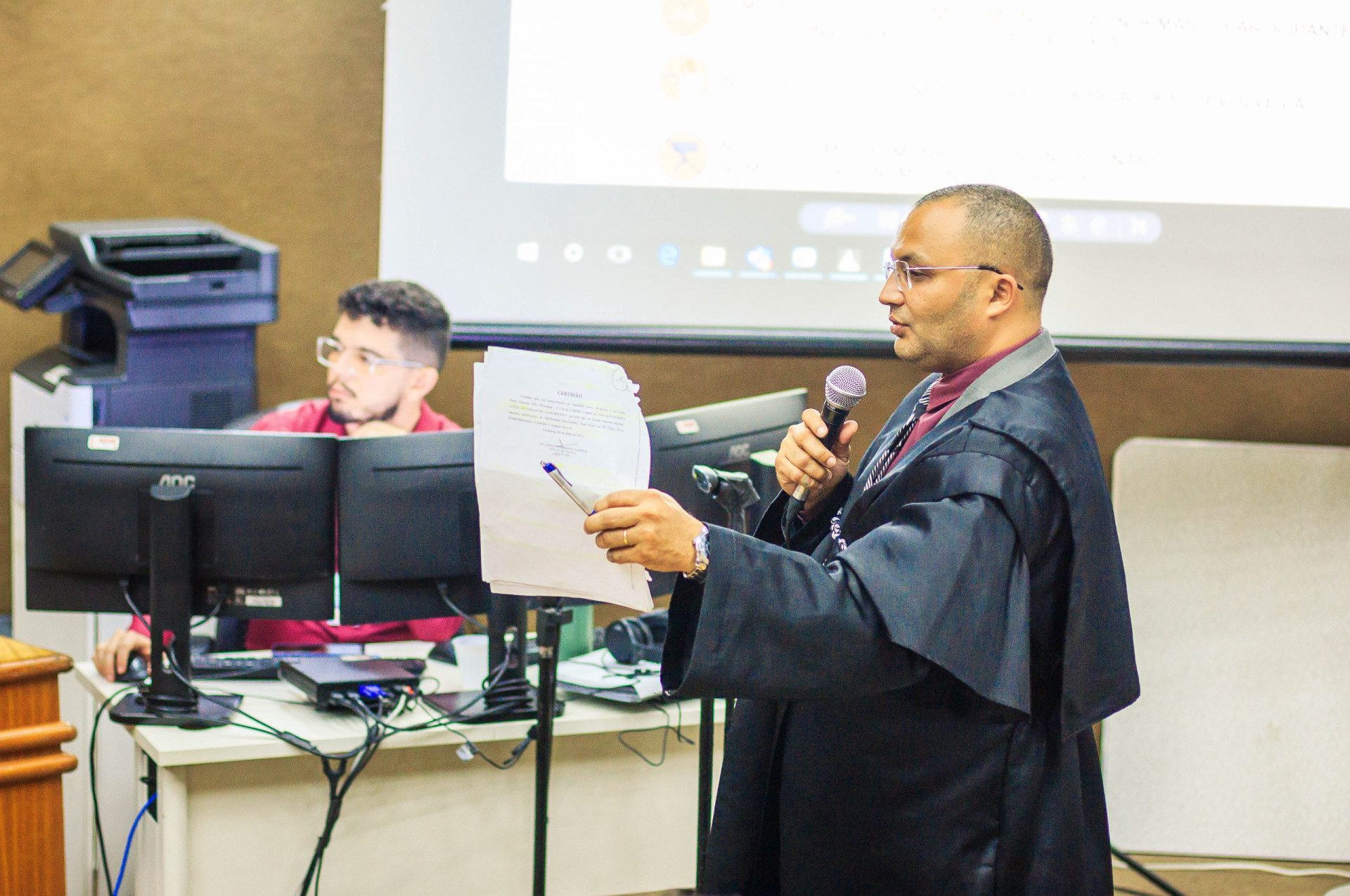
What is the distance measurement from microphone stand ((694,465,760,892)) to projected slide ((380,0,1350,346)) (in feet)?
3.04

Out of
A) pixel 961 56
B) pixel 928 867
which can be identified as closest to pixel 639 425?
pixel 928 867

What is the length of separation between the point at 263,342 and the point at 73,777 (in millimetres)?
1434

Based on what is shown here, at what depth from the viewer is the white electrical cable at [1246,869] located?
3305mm

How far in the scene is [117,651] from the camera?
7.29 ft

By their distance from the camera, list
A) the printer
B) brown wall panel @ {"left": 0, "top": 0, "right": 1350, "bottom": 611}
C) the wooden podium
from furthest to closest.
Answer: brown wall panel @ {"left": 0, "top": 0, "right": 1350, "bottom": 611} < the printer < the wooden podium

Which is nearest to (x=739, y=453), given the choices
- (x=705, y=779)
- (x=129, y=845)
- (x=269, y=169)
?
(x=705, y=779)

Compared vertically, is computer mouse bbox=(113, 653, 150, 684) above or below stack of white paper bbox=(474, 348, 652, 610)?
below

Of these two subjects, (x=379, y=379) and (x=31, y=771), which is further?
(x=379, y=379)

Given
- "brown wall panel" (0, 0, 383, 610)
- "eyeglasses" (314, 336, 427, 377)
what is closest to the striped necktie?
"eyeglasses" (314, 336, 427, 377)

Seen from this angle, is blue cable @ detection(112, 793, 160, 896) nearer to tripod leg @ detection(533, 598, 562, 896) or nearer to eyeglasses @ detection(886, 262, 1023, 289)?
tripod leg @ detection(533, 598, 562, 896)

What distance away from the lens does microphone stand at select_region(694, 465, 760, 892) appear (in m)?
1.87

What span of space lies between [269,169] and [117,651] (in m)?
1.78

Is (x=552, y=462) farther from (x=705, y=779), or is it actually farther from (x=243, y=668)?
(x=243, y=668)

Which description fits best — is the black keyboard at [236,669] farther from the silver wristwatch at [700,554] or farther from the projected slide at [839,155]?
the silver wristwatch at [700,554]
